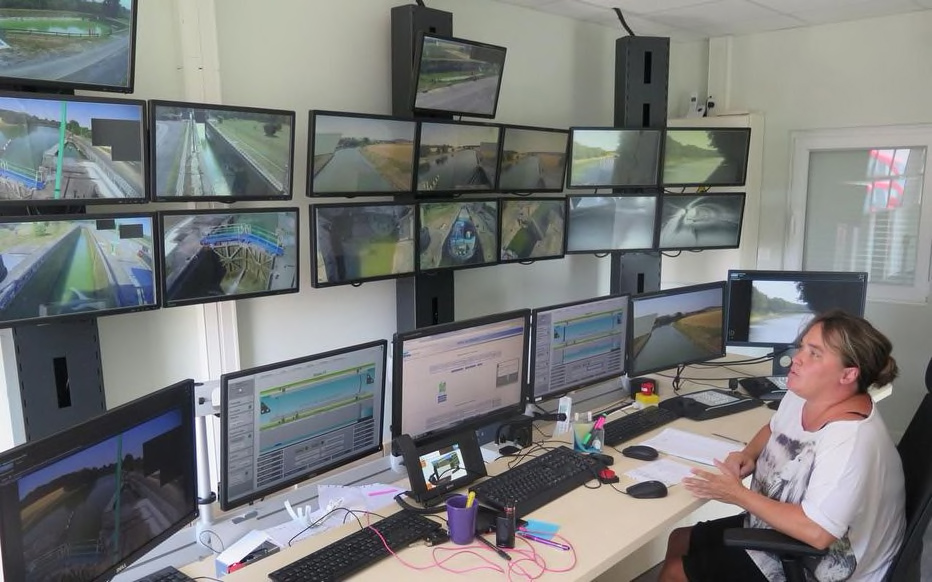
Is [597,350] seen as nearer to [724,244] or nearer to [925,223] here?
[724,244]

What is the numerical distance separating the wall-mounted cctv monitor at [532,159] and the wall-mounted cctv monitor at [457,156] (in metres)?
0.08

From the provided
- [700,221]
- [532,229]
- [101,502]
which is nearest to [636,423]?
[532,229]

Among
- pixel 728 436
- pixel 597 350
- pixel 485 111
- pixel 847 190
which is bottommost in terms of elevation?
pixel 728 436

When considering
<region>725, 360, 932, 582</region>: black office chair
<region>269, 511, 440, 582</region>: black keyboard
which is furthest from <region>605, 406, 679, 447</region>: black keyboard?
<region>269, 511, 440, 582</region>: black keyboard

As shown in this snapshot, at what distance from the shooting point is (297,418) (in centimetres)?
167

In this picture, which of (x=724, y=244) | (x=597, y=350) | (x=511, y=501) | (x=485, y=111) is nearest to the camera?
(x=511, y=501)

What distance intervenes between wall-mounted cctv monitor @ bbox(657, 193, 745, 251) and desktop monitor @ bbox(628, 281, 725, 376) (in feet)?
3.13

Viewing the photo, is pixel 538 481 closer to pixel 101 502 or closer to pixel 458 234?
pixel 101 502

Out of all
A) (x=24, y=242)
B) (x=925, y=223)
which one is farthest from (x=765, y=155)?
(x=24, y=242)

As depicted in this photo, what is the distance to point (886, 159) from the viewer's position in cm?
414

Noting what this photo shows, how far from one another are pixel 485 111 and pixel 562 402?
1571 mm

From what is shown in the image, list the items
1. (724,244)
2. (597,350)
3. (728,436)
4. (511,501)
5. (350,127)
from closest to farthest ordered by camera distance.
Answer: (511,501) < (728,436) < (597,350) < (350,127) < (724,244)

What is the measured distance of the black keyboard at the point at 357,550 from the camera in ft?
4.79

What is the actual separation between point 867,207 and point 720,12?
1513 mm
